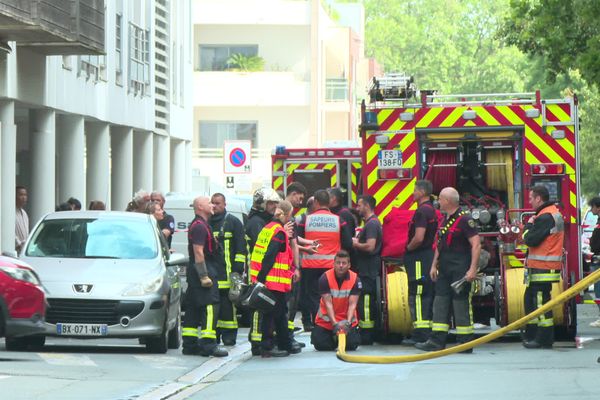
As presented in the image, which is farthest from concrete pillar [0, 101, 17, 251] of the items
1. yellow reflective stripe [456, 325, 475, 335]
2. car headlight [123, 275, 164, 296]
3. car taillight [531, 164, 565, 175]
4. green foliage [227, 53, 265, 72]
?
green foliage [227, 53, 265, 72]

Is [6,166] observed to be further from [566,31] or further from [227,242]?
[227,242]

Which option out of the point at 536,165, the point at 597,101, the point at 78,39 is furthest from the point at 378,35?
the point at 536,165

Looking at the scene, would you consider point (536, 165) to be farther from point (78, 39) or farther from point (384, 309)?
point (78, 39)

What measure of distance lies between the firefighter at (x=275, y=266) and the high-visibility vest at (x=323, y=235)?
4.18 ft

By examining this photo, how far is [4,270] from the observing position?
16.7 meters

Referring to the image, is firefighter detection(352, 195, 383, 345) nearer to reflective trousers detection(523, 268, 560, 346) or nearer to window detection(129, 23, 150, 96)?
reflective trousers detection(523, 268, 560, 346)

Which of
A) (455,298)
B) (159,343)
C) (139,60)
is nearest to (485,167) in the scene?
(455,298)

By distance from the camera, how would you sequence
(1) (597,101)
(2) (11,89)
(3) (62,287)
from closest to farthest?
(3) (62,287) < (2) (11,89) < (1) (597,101)

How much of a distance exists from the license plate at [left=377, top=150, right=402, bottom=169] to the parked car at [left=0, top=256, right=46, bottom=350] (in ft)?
15.2

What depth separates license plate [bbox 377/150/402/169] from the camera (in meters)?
19.5

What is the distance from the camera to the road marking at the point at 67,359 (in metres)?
16.2

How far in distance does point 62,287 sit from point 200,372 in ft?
7.68

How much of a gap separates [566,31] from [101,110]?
10370mm

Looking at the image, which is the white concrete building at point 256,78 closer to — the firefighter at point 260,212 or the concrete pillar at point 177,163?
the concrete pillar at point 177,163
